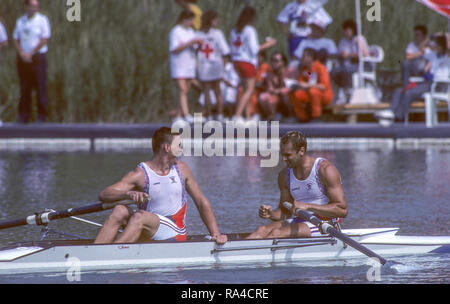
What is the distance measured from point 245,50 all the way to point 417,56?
126 inches

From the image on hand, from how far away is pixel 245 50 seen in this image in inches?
764

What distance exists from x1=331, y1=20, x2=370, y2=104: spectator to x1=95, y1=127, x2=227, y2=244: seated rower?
A: 472 inches

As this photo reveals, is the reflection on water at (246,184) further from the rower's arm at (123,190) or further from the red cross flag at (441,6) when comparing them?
the red cross flag at (441,6)

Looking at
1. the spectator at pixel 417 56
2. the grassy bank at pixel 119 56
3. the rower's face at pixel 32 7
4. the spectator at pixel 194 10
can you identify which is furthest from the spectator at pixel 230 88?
the rower's face at pixel 32 7

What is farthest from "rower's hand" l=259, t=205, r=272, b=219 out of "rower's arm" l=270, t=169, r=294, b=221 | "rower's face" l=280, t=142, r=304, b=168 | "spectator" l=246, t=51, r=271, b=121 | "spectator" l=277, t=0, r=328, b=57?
"spectator" l=277, t=0, r=328, b=57

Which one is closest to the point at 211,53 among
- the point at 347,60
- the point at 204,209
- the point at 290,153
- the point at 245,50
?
the point at 245,50

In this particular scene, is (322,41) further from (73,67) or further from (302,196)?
(302,196)

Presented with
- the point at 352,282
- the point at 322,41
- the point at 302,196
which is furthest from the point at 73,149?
the point at 352,282

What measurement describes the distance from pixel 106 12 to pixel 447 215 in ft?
48.0

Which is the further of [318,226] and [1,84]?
[1,84]

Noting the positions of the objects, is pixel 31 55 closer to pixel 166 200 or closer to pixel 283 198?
pixel 283 198

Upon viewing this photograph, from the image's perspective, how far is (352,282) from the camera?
325 inches

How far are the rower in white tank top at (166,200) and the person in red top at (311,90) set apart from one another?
34.7 feet

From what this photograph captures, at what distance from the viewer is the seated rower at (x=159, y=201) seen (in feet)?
28.9
